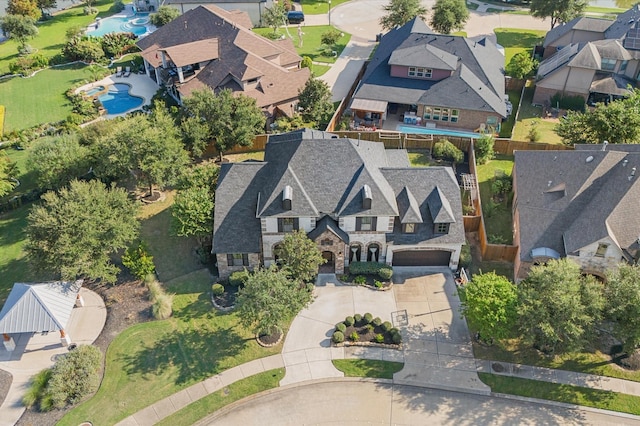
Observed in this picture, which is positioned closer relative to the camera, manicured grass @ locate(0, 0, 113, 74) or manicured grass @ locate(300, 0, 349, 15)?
manicured grass @ locate(0, 0, 113, 74)

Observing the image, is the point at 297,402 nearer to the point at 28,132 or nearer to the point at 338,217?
the point at 338,217

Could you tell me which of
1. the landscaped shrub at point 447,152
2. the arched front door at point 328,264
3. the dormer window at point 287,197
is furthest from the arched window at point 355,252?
the landscaped shrub at point 447,152

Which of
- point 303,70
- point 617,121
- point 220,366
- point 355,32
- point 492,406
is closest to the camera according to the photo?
point 492,406

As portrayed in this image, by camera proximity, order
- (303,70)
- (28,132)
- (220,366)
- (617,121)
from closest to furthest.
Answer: (220,366) → (617,121) → (28,132) → (303,70)

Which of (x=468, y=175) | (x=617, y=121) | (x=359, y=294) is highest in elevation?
(x=617, y=121)

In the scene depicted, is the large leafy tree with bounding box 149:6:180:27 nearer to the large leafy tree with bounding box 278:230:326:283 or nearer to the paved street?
the large leafy tree with bounding box 278:230:326:283

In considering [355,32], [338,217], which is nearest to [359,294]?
[338,217]

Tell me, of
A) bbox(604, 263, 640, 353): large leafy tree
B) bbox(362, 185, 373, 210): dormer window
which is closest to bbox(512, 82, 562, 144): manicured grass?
bbox(362, 185, 373, 210): dormer window

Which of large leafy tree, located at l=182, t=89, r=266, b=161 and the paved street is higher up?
large leafy tree, located at l=182, t=89, r=266, b=161
